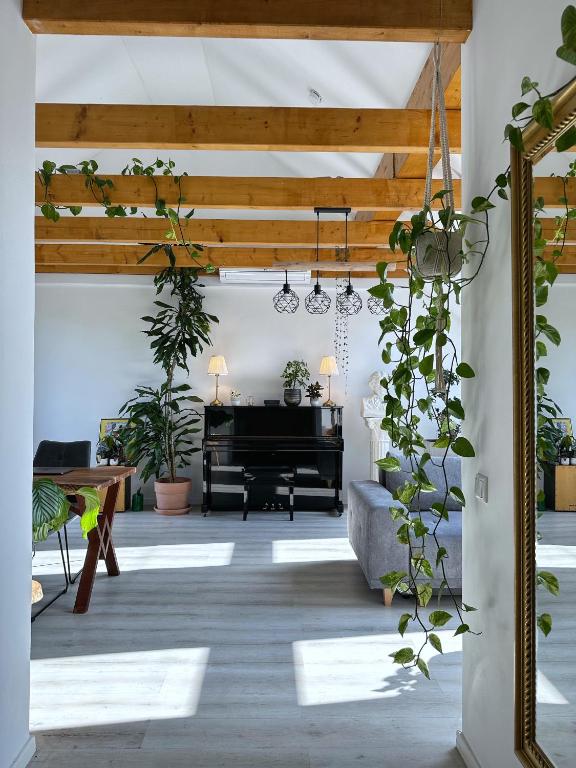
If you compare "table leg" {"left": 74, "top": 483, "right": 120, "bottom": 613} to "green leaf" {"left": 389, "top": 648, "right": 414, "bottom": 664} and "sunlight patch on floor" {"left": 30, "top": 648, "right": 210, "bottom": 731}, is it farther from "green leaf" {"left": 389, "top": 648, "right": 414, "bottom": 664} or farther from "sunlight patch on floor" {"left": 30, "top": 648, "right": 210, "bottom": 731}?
"green leaf" {"left": 389, "top": 648, "right": 414, "bottom": 664}

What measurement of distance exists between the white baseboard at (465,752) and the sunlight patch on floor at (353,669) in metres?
0.52

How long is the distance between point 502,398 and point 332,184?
2921 mm

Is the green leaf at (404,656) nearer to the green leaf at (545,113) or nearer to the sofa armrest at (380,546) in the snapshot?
the green leaf at (545,113)

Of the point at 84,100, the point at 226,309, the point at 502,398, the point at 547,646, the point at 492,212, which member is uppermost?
the point at 84,100

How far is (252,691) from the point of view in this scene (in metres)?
2.92

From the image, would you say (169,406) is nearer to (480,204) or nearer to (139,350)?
(139,350)

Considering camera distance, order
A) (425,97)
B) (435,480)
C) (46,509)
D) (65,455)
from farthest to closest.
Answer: (65,455) < (435,480) < (425,97) < (46,509)

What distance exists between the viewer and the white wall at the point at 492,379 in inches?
73.5

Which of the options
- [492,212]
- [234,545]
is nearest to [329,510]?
[234,545]

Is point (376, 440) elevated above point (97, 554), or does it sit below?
above

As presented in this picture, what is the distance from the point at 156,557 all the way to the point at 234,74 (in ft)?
Answer: 13.3

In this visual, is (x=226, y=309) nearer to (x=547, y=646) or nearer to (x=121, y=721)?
(x=121, y=721)

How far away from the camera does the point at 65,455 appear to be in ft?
19.0

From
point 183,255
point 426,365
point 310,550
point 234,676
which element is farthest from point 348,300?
point 426,365
